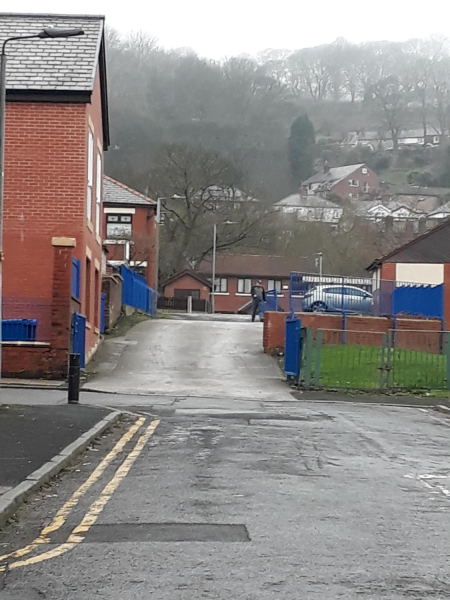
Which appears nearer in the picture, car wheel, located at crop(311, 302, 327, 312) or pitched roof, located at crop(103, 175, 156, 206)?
car wheel, located at crop(311, 302, 327, 312)

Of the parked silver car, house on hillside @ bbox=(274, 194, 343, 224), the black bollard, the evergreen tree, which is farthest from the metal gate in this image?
the evergreen tree

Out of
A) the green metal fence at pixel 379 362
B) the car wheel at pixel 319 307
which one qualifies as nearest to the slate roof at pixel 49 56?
the green metal fence at pixel 379 362

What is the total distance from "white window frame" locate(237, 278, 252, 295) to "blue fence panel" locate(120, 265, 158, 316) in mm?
37600

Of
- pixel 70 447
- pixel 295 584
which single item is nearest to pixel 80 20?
pixel 70 447

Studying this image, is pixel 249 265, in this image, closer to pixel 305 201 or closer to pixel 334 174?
pixel 305 201

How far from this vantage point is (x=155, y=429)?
14.0 m

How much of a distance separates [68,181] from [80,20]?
5699mm

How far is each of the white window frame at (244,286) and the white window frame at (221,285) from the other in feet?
4.12

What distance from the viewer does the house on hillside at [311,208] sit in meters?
83.8

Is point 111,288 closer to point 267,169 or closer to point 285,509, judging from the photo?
point 285,509

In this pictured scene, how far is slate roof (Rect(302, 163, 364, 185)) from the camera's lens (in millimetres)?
115938

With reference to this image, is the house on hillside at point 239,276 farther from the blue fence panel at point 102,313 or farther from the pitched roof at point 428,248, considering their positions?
the blue fence panel at point 102,313

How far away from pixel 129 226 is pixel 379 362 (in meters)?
36.9

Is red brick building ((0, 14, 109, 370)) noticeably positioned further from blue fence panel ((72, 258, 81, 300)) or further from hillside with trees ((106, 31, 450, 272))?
hillside with trees ((106, 31, 450, 272))
